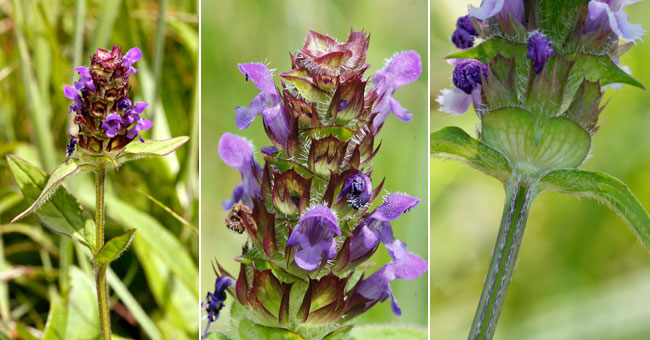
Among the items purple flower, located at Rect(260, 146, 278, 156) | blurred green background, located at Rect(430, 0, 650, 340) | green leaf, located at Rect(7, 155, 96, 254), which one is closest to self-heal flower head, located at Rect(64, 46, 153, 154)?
green leaf, located at Rect(7, 155, 96, 254)

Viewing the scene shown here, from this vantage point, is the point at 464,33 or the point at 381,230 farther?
the point at 464,33

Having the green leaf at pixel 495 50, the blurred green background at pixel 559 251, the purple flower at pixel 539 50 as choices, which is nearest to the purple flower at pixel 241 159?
the green leaf at pixel 495 50

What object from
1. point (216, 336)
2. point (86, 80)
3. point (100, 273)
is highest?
point (86, 80)

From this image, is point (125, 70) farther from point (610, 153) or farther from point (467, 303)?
point (610, 153)

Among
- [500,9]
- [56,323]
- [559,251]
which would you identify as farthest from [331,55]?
[559,251]

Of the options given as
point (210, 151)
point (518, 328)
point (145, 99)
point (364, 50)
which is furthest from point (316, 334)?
point (145, 99)

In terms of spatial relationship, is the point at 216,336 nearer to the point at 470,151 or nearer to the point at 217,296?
the point at 217,296
